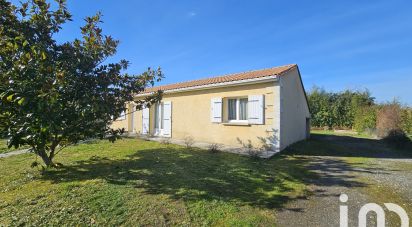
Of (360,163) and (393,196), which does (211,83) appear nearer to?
(360,163)

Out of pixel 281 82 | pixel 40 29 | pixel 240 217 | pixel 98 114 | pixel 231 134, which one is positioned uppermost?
pixel 40 29

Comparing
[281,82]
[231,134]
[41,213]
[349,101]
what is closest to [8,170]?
[41,213]

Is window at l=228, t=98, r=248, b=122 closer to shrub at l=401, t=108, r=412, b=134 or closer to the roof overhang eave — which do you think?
the roof overhang eave

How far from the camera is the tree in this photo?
545cm

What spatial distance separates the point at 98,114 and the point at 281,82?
6633 mm

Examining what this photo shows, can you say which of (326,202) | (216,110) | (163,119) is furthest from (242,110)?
(326,202)

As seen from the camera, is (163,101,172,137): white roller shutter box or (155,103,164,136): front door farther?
(155,103,164,136): front door

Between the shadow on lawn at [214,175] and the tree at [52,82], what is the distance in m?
1.07

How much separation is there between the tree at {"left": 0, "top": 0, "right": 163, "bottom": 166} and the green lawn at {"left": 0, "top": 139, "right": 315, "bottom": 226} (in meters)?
1.00

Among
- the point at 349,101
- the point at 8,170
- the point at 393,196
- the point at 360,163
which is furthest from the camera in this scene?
the point at 349,101

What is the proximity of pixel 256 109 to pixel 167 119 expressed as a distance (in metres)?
5.90

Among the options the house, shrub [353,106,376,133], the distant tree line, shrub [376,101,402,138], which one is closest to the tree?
the house

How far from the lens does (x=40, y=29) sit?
654cm

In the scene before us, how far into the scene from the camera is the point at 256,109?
10172 mm
